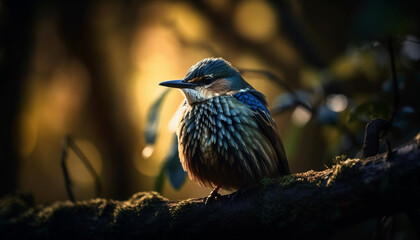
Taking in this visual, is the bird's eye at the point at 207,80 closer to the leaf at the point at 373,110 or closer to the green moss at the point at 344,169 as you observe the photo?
the leaf at the point at 373,110

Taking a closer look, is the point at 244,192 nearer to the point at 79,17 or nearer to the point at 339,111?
the point at 339,111

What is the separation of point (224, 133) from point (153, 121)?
25.8 inches

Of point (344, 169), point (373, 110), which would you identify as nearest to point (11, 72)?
point (373, 110)

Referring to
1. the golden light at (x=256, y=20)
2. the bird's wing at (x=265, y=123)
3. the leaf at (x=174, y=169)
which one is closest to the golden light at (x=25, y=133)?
the leaf at (x=174, y=169)

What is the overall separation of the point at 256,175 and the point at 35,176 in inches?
156

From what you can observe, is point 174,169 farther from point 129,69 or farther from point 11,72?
point 129,69

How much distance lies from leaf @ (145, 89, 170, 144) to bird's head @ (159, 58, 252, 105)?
0.23 meters

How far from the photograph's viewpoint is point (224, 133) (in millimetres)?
2850

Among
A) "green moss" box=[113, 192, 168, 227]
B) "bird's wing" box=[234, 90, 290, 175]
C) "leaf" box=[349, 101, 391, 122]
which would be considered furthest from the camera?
"bird's wing" box=[234, 90, 290, 175]

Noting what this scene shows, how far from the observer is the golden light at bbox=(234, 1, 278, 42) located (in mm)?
5102

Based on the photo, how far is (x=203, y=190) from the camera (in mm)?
6148

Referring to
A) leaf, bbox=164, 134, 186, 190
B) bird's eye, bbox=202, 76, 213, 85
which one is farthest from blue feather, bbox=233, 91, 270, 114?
leaf, bbox=164, 134, 186, 190

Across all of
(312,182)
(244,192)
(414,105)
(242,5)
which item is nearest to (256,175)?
(244,192)

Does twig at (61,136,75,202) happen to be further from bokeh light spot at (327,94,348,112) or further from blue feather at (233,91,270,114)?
bokeh light spot at (327,94,348,112)
